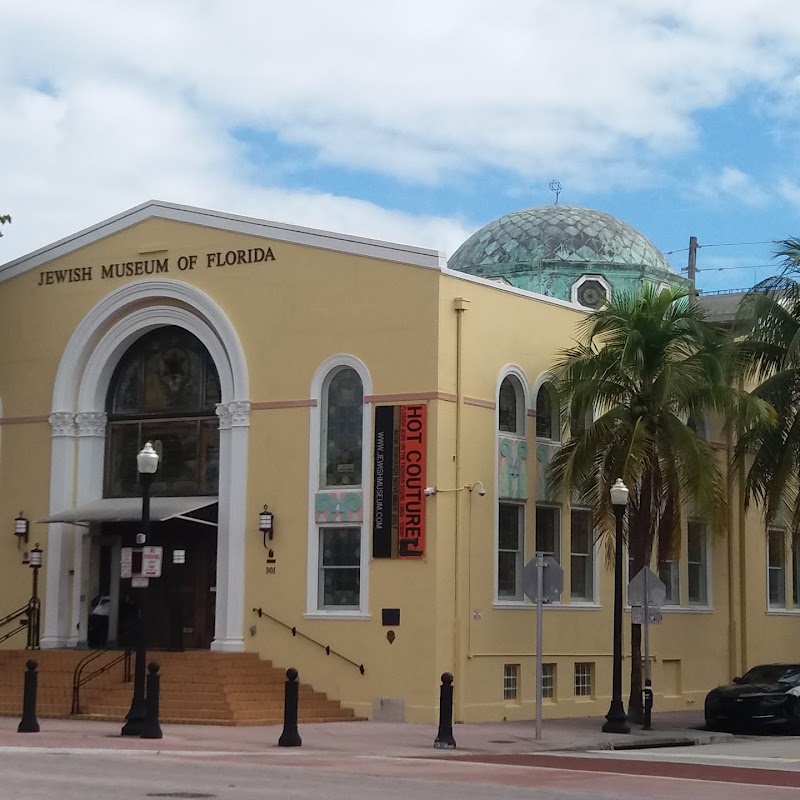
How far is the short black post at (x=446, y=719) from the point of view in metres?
21.9

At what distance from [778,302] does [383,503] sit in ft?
29.9

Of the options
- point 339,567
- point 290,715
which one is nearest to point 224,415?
point 339,567

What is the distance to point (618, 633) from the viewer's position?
25672 mm

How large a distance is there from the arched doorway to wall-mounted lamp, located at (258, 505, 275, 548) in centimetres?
138

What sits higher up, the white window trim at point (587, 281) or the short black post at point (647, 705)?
the white window trim at point (587, 281)

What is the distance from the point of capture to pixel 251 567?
2912cm

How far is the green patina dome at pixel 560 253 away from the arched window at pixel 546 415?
6203 millimetres

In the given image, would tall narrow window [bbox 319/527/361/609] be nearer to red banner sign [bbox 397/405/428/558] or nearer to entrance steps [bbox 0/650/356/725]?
red banner sign [bbox 397/405/428/558]

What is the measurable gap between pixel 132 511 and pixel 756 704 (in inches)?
475

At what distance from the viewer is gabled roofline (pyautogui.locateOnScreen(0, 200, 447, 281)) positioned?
92.4 feet

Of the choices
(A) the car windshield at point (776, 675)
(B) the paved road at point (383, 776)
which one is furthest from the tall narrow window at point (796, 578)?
(B) the paved road at point (383, 776)

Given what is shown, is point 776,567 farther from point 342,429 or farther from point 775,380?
point 342,429

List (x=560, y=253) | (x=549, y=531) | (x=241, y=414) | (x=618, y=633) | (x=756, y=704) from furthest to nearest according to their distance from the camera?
(x=560, y=253)
(x=549, y=531)
(x=241, y=414)
(x=756, y=704)
(x=618, y=633)

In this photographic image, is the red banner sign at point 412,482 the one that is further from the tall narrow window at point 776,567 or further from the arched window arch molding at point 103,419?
the tall narrow window at point 776,567
